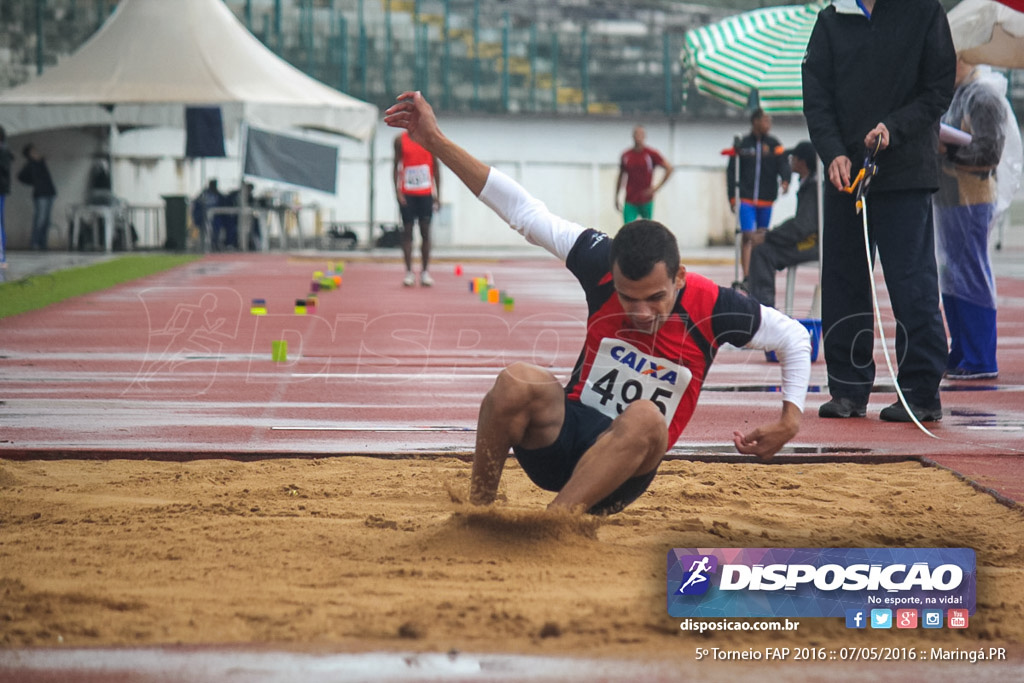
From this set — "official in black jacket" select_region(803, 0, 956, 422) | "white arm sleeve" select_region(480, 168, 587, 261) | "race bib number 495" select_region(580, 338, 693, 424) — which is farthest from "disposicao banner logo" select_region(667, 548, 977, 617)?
"official in black jacket" select_region(803, 0, 956, 422)

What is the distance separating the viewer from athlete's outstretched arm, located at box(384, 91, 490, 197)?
4.66 metres

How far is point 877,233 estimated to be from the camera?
7.18 m

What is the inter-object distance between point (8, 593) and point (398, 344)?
25.4 ft

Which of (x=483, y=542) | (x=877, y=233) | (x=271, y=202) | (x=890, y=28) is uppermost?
(x=890, y=28)

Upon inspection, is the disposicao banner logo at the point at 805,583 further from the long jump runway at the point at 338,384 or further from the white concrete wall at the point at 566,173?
the white concrete wall at the point at 566,173

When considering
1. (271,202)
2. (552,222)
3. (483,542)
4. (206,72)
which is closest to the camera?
(483,542)

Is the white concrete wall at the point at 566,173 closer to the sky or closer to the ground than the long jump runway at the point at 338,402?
closer to the ground

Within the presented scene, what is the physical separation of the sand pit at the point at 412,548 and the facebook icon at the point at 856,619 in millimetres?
30

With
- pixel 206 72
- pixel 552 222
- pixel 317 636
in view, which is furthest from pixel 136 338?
pixel 206 72

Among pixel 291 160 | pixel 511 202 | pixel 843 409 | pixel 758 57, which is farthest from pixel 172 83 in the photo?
pixel 511 202

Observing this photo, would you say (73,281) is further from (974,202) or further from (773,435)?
(773,435)

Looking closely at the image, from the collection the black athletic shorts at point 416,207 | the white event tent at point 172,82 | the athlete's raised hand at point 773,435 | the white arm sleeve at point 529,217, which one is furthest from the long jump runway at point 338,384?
the white event tent at point 172,82

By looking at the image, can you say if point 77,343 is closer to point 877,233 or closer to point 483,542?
point 877,233

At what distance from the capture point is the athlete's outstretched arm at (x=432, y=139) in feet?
15.3
